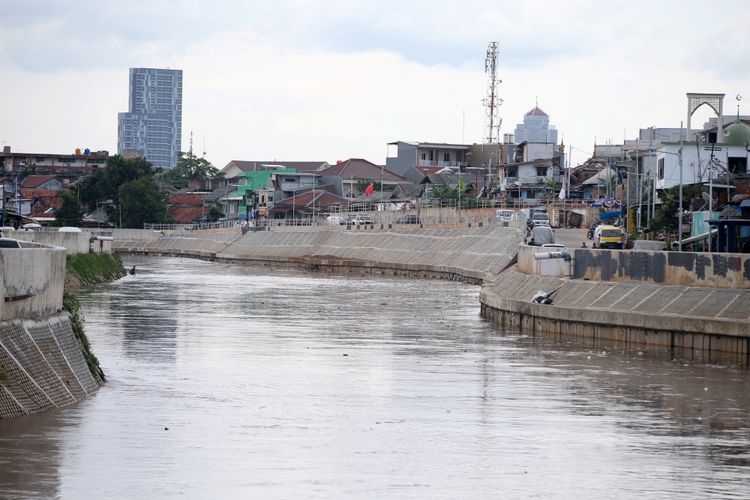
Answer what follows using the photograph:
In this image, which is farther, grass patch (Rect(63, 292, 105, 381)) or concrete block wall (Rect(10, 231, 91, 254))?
concrete block wall (Rect(10, 231, 91, 254))

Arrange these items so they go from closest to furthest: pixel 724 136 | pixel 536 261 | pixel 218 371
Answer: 1. pixel 218 371
2. pixel 536 261
3. pixel 724 136

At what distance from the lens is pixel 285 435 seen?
2245cm

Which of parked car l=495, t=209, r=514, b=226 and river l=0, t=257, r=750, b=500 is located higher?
parked car l=495, t=209, r=514, b=226

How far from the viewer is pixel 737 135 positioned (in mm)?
82812

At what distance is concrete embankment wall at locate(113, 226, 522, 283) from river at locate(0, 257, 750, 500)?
36898 mm

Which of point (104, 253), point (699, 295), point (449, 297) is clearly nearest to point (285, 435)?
point (699, 295)

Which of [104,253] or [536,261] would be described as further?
[104,253]

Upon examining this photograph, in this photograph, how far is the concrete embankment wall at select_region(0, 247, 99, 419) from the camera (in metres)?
21.8

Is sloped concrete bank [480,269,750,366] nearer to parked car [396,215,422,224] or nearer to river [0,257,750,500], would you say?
river [0,257,750,500]

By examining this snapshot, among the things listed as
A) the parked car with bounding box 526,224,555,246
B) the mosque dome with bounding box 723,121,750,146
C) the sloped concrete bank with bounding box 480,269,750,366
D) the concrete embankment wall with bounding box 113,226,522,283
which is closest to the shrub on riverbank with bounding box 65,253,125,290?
the concrete embankment wall with bounding box 113,226,522,283

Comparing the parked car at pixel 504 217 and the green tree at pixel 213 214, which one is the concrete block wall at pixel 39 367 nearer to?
the parked car at pixel 504 217

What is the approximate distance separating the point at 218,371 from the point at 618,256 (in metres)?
15.8

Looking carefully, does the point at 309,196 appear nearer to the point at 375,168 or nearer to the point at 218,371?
the point at 375,168

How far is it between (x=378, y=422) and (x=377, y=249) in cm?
8207
